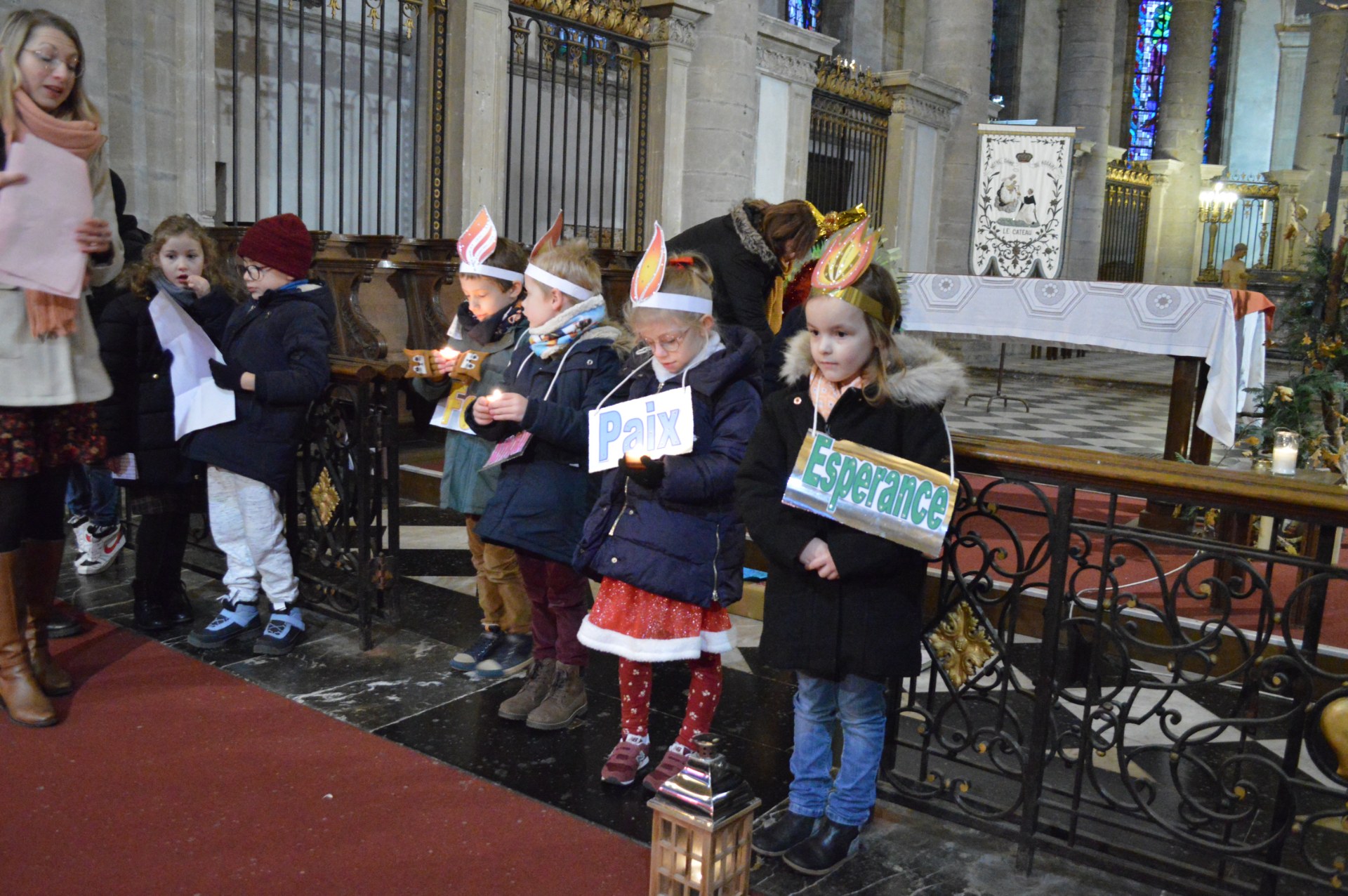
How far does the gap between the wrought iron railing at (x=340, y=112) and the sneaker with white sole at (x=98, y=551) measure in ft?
10.3

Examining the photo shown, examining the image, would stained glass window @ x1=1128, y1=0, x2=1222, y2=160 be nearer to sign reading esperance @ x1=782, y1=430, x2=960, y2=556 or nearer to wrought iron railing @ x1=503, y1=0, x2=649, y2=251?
wrought iron railing @ x1=503, y1=0, x2=649, y2=251

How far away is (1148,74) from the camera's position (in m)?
23.5

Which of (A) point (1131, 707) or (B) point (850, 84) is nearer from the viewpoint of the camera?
(A) point (1131, 707)

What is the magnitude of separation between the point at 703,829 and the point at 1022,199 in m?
11.8

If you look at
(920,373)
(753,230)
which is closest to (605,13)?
(753,230)

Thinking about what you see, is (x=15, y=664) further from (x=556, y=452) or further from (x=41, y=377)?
(x=556, y=452)

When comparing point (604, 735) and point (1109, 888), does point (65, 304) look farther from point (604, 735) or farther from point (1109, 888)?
point (1109, 888)

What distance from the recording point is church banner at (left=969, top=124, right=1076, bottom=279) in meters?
12.1

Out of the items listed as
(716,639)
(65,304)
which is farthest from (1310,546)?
(65,304)

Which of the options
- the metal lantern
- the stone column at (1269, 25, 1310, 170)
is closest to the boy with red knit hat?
the metal lantern

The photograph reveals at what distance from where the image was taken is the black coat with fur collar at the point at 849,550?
221 centimetres

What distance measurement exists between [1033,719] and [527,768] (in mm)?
1189

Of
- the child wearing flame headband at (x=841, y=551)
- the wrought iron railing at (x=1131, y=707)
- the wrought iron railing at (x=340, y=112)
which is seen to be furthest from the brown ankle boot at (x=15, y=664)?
the wrought iron railing at (x=340, y=112)

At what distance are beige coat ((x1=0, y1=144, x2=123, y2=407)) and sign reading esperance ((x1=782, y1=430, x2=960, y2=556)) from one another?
1876mm
